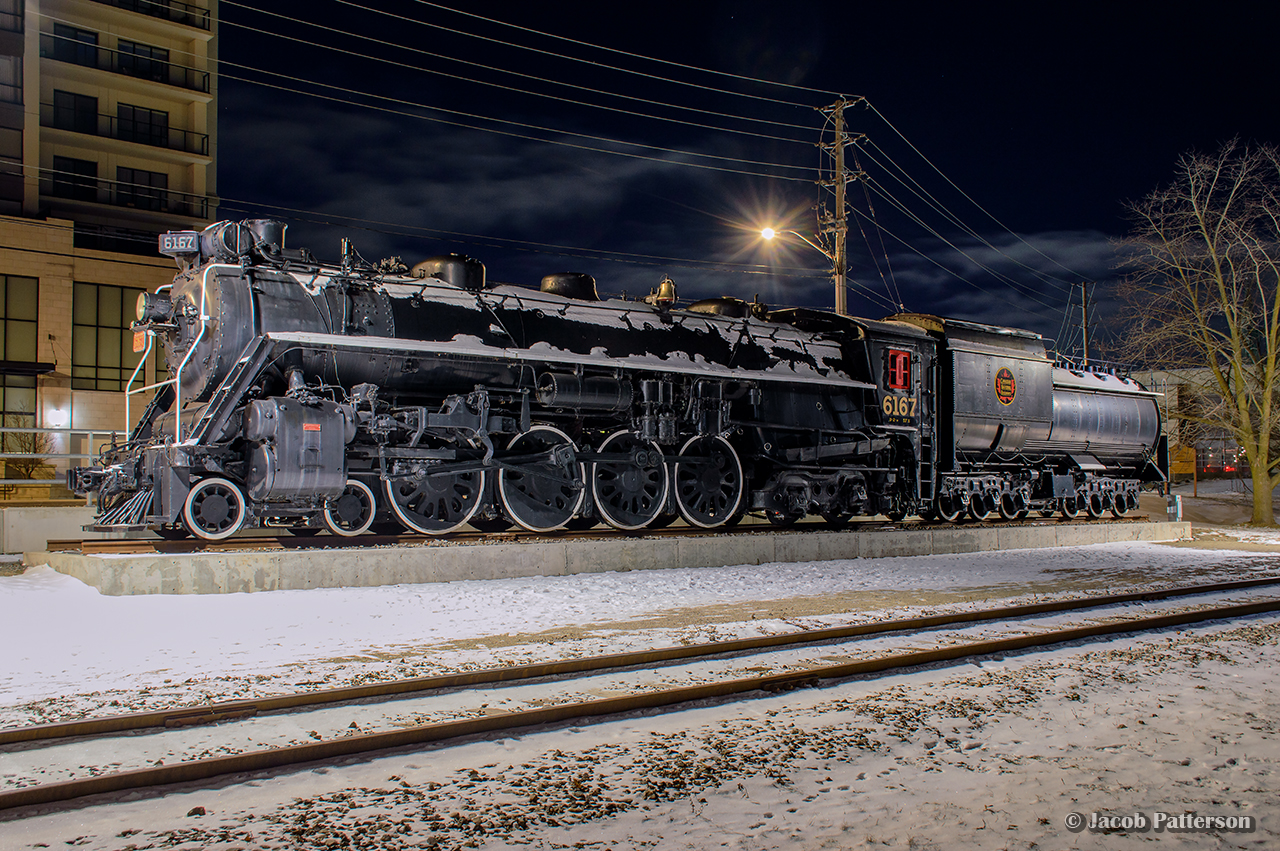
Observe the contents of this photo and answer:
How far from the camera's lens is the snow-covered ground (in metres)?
3.30

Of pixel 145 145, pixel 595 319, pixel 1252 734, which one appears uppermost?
pixel 145 145

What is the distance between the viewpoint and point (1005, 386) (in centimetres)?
1584

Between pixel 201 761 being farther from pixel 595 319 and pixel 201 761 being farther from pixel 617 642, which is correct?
pixel 595 319

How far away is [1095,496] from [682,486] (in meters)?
11.4

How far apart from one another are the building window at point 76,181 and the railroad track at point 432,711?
33903 mm

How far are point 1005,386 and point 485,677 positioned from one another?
43.1ft

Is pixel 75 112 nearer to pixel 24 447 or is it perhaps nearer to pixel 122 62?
pixel 122 62

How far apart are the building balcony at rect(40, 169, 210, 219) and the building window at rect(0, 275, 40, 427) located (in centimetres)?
498

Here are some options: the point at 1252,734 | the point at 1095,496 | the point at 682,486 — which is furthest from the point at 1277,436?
the point at 1252,734

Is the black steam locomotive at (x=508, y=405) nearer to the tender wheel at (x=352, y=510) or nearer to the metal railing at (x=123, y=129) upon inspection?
the tender wheel at (x=352, y=510)

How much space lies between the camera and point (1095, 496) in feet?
62.1

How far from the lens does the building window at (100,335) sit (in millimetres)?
27734

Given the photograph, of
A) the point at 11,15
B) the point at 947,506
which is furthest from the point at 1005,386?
the point at 11,15

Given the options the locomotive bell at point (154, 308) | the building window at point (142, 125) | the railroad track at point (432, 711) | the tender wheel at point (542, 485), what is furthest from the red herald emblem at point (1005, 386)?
the building window at point (142, 125)
